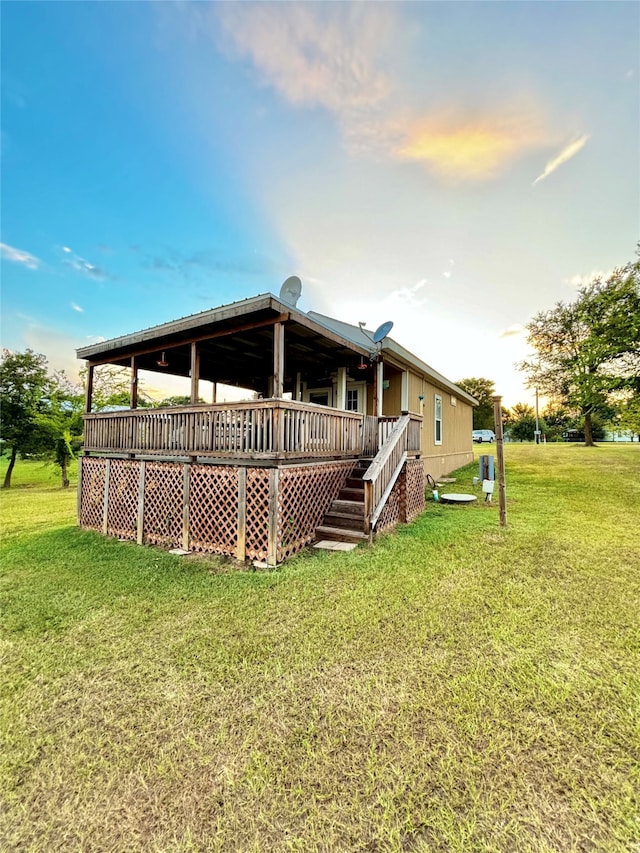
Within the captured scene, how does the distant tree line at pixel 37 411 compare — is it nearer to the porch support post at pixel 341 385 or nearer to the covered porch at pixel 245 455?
the covered porch at pixel 245 455

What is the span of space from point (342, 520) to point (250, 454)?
7.14 feet

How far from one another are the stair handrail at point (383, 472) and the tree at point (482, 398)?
3866 cm

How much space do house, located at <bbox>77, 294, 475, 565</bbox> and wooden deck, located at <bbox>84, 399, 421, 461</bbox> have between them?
2 cm

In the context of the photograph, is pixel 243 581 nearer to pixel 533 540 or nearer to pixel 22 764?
pixel 22 764

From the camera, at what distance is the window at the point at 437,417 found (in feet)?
42.8

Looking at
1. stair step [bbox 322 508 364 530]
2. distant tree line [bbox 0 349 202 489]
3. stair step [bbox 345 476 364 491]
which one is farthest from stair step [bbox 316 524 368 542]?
distant tree line [bbox 0 349 202 489]

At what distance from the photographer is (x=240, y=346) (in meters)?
8.38

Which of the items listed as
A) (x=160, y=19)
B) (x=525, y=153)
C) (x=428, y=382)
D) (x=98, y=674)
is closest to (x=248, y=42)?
(x=160, y=19)

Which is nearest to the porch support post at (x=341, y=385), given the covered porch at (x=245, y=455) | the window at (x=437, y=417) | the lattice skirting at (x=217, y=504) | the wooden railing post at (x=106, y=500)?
the covered porch at (x=245, y=455)

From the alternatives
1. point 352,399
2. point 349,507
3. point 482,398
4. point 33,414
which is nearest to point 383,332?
point 352,399

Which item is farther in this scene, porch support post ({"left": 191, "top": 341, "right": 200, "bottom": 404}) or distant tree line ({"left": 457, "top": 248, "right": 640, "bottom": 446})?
distant tree line ({"left": 457, "top": 248, "right": 640, "bottom": 446})

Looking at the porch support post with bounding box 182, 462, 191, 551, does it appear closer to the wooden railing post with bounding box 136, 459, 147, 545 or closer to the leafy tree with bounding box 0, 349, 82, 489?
the wooden railing post with bounding box 136, 459, 147, 545

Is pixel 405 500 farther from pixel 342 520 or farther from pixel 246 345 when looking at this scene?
pixel 246 345

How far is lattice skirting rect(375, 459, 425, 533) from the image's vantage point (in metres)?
7.02
